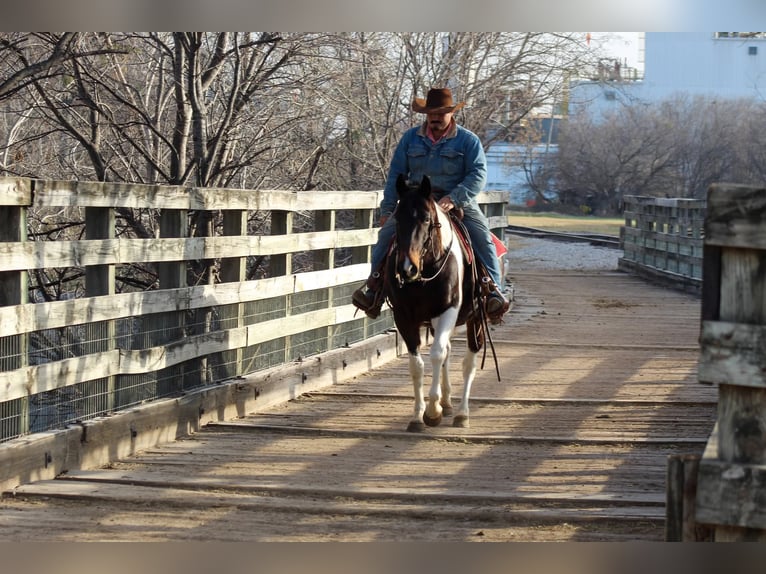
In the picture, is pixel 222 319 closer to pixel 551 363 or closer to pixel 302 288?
pixel 302 288

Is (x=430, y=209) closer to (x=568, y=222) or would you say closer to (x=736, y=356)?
(x=736, y=356)

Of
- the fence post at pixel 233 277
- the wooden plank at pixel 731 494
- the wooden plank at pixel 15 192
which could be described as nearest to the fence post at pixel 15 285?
the wooden plank at pixel 15 192

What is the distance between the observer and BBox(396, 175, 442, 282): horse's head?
785 cm

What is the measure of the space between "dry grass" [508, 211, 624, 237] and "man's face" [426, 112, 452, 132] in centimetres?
3093

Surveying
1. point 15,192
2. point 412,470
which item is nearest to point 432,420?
point 412,470

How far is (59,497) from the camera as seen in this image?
20.5 ft

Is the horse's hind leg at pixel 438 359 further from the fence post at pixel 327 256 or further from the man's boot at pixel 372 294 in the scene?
the fence post at pixel 327 256

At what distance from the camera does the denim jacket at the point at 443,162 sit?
8.84m

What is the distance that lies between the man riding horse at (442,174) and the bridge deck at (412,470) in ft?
2.94

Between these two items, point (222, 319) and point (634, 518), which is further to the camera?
point (222, 319)

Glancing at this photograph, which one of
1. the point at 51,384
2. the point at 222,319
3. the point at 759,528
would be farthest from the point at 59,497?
the point at 759,528

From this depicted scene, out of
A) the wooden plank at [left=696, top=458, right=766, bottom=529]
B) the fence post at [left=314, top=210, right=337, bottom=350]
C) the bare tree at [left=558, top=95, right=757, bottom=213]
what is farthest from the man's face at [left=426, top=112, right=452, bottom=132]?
the bare tree at [left=558, top=95, right=757, bottom=213]
